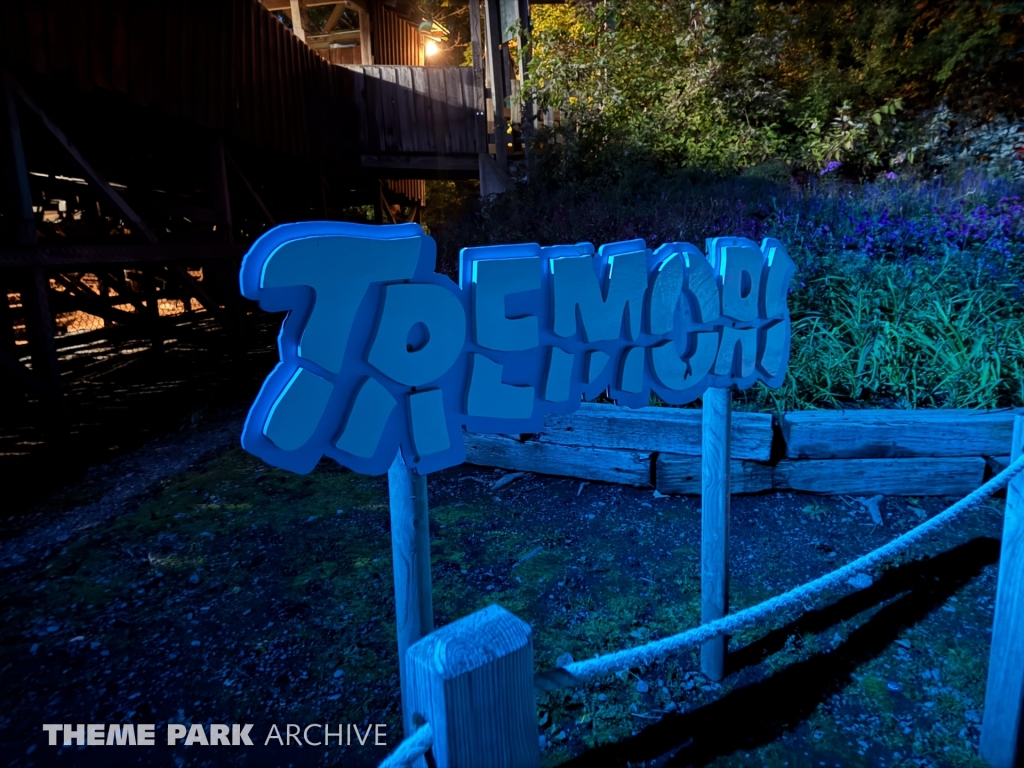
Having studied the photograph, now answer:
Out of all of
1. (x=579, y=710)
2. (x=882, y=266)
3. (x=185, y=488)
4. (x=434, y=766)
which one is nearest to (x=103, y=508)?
(x=185, y=488)

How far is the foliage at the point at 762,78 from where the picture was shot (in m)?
7.88

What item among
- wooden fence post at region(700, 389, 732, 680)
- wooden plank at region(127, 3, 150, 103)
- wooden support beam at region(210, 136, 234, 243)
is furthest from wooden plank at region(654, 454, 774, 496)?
wooden support beam at region(210, 136, 234, 243)

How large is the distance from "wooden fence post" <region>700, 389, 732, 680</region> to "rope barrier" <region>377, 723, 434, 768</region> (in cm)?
157

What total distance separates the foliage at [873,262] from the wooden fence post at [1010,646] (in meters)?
2.11

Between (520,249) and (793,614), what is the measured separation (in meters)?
2.10

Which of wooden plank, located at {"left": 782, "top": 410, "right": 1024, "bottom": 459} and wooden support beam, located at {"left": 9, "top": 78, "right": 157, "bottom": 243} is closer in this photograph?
wooden plank, located at {"left": 782, "top": 410, "right": 1024, "bottom": 459}

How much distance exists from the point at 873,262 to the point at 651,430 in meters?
2.50

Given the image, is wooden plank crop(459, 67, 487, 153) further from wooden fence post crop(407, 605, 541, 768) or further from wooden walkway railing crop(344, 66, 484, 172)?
wooden fence post crop(407, 605, 541, 768)

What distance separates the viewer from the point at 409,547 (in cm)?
164

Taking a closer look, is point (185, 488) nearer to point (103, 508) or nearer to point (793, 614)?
point (103, 508)

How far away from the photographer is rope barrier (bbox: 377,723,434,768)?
959mm

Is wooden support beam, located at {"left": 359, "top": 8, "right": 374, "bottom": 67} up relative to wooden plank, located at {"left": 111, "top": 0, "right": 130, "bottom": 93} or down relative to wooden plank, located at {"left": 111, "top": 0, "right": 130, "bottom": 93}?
up

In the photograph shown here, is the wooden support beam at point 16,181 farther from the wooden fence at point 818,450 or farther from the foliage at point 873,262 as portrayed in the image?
the wooden fence at point 818,450

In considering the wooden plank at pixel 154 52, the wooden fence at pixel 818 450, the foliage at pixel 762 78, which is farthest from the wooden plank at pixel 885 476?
the wooden plank at pixel 154 52
